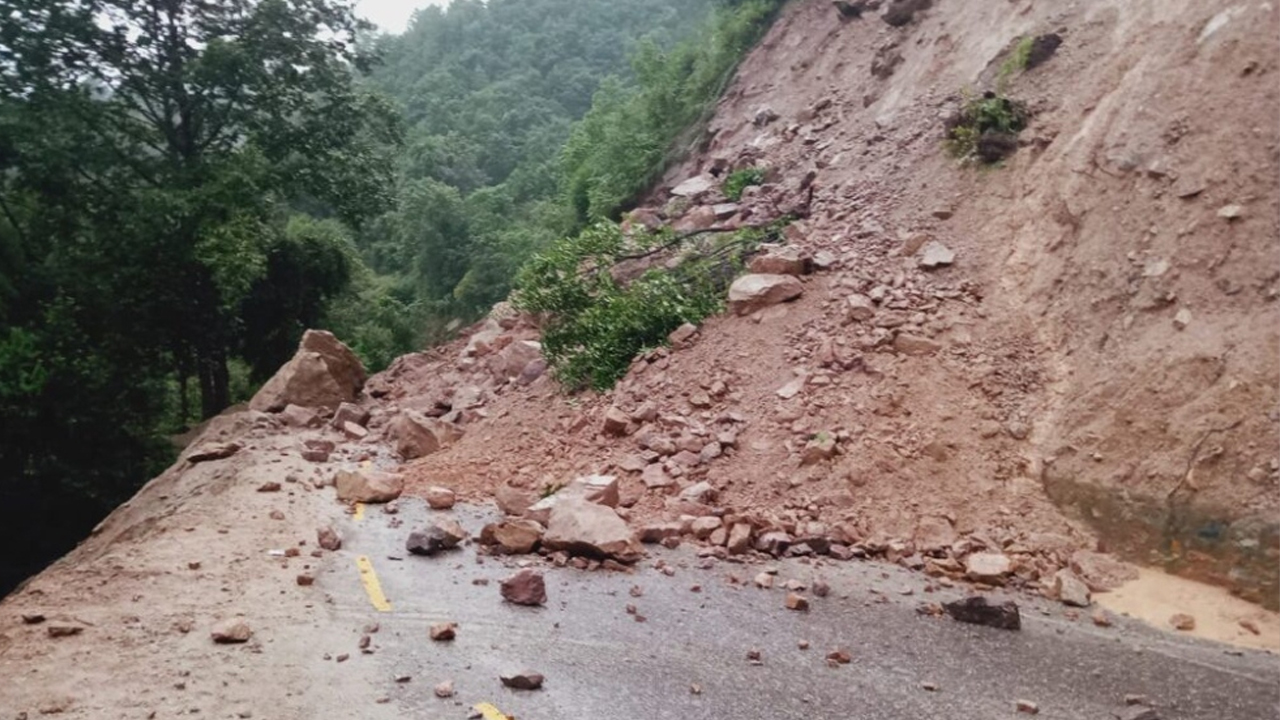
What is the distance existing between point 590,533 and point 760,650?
168 centimetres

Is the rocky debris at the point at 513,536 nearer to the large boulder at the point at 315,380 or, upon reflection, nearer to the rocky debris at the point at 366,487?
the rocky debris at the point at 366,487

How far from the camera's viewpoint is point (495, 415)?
9516mm

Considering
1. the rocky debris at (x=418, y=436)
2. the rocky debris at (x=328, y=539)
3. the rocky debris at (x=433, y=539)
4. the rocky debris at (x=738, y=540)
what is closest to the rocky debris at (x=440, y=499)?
the rocky debris at (x=433, y=539)

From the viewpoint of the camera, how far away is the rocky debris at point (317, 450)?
8.77 metres

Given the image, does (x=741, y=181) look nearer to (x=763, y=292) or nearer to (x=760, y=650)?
(x=763, y=292)

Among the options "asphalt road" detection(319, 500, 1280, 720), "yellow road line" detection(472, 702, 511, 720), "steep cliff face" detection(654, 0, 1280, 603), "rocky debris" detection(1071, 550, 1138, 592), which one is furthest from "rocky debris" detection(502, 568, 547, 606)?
"rocky debris" detection(1071, 550, 1138, 592)

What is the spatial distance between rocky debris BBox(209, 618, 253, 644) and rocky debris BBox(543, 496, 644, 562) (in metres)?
2.12

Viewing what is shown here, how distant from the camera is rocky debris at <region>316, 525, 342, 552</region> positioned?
6113 millimetres

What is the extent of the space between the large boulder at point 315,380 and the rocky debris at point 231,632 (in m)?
7.09

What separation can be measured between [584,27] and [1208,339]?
141 ft

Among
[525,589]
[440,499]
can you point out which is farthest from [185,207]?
[525,589]

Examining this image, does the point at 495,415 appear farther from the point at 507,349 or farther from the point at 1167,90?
the point at 1167,90

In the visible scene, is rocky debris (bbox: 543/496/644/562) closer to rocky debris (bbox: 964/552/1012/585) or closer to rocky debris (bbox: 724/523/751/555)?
rocky debris (bbox: 724/523/751/555)

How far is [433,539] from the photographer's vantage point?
6188mm
